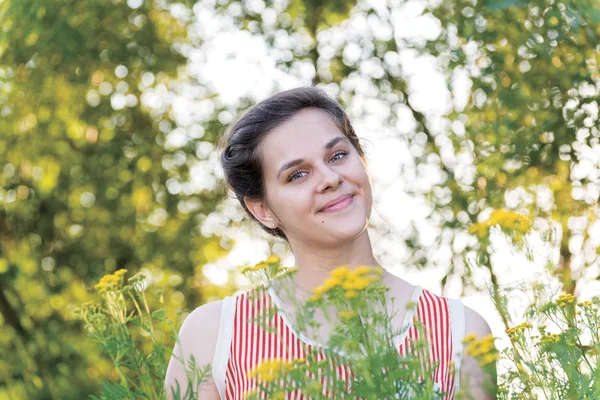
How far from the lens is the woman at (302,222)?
1.92 m

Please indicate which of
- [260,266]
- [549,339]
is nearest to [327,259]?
[260,266]

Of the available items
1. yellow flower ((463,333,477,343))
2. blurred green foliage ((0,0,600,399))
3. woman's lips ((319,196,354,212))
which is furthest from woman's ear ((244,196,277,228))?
blurred green foliage ((0,0,600,399))

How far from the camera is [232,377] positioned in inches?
80.0

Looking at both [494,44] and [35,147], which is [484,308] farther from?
[35,147]

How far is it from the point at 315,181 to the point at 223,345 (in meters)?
0.42

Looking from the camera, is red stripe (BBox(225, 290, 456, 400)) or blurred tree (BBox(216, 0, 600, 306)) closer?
red stripe (BBox(225, 290, 456, 400))

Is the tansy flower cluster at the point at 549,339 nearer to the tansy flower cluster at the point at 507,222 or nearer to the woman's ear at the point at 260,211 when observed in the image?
the tansy flower cluster at the point at 507,222

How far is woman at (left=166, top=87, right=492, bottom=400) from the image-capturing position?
192cm

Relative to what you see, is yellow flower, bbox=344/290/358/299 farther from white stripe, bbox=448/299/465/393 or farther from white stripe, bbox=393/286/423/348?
white stripe, bbox=448/299/465/393

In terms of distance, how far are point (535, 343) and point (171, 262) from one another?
12.8 feet

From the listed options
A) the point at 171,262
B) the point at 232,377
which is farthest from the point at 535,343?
the point at 171,262

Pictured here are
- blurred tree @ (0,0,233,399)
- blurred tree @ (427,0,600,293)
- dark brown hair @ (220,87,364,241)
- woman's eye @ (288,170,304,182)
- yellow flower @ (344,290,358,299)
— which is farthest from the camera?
blurred tree @ (0,0,233,399)

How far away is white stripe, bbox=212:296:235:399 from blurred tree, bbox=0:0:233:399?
2605 mm

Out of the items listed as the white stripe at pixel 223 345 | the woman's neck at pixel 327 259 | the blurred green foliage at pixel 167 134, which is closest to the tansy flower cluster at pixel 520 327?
the woman's neck at pixel 327 259
